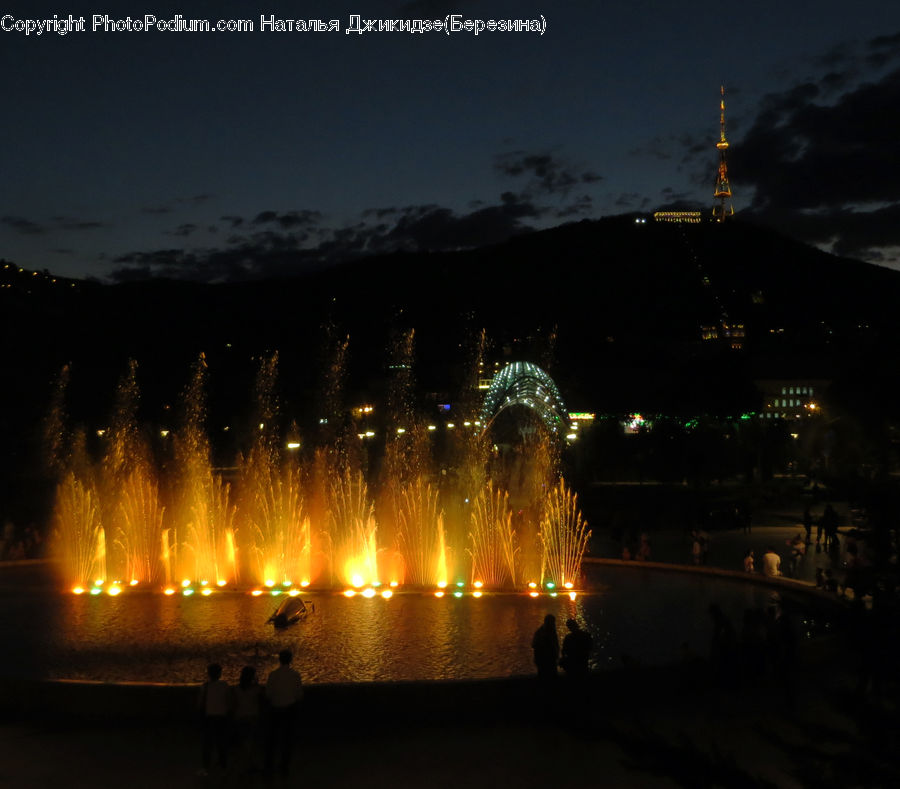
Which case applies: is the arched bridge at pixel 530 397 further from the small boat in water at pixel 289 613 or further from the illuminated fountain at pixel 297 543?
the small boat in water at pixel 289 613

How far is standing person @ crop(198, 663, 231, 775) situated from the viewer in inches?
284

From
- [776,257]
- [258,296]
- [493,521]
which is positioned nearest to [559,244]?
[776,257]

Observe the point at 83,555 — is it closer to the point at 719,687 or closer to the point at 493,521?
the point at 493,521

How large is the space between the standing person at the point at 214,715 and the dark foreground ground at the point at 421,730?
0.16m

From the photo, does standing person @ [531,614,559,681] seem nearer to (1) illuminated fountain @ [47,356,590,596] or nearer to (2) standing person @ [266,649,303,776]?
(2) standing person @ [266,649,303,776]

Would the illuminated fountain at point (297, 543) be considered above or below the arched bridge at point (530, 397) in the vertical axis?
below

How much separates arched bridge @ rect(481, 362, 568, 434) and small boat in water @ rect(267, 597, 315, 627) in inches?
1348

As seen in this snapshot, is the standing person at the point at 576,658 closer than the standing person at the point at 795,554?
Yes

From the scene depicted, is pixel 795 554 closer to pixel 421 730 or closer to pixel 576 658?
pixel 576 658

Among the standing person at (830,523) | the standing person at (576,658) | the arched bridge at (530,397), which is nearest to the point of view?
the standing person at (576,658)

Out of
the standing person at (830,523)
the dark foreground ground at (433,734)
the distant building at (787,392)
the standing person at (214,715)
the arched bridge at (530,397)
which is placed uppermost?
the distant building at (787,392)

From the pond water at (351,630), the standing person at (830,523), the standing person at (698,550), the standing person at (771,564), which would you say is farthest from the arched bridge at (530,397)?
the standing person at (771,564)

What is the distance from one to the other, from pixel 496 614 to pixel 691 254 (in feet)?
597

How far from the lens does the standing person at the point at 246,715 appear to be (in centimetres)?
717
